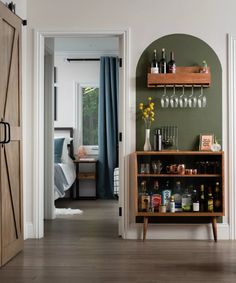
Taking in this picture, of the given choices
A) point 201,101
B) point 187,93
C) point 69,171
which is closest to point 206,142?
point 201,101

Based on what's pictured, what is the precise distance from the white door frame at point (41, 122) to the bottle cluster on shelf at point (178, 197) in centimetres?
24

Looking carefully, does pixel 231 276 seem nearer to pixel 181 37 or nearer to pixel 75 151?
pixel 181 37

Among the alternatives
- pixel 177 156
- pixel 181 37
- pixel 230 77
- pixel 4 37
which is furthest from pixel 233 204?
pixel 4 37

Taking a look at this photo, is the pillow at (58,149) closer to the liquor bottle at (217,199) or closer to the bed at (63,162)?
the bed at (63,162)

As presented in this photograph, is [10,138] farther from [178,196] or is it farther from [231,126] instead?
[231,126]

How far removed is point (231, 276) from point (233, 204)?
1614 mm

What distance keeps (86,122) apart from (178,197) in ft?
15.0

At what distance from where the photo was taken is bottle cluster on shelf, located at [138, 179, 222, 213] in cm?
540

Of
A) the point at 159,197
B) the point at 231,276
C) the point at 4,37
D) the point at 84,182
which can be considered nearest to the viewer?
the point at 231,276

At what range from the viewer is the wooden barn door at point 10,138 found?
14.3 ft

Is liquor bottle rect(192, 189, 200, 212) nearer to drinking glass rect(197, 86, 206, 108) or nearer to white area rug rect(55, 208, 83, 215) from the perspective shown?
drinking glass rect(197, 86, 206, 108)

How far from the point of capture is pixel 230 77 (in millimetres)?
5527

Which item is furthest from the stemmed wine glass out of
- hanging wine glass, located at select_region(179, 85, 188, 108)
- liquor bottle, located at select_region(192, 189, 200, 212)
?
liquor bottle, located at select_region(192, 189, 200, 212)

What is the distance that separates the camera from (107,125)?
9375mm
